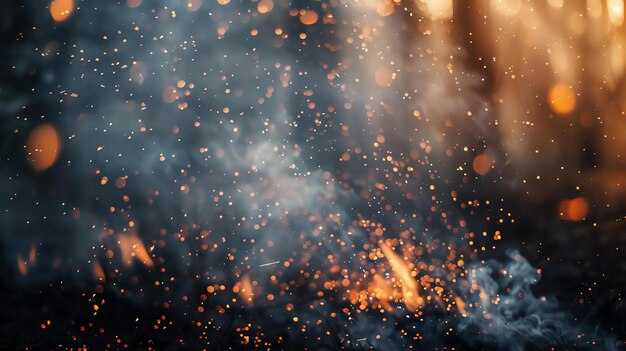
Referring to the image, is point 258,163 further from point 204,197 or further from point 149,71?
point 149,71

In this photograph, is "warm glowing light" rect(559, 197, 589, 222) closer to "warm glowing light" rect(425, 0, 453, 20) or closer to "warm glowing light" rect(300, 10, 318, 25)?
"warm glowing light" rect(425, 0, 453, 20)

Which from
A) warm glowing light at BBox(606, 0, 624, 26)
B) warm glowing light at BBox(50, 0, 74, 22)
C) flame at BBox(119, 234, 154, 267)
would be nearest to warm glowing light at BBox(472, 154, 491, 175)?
warm glowing light at BBox(606, 0, 624, 26)

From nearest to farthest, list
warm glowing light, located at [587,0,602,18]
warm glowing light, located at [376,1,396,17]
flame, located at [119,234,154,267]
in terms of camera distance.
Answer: flame, located at [119,234,154,267], warm glowing light, located at [376,1,396,17], warm glowing light, located at [587,0,602,18]

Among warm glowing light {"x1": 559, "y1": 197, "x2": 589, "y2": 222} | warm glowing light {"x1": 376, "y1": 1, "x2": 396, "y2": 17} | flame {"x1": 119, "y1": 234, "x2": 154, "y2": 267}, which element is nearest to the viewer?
flame {"x1": 119, "y1": 234, "x2": 154, "y2": 267}

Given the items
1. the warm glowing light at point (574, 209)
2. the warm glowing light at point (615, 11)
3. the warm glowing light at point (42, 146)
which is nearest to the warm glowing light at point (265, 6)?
the warm glowing light at point (42, 146)

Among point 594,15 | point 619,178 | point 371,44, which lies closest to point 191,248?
point 371,44

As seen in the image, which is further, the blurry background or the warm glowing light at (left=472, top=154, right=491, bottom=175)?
the warm glowing light at (left=472, top=154, right=491, bottom=175)

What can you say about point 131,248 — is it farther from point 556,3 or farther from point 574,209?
point 556,3
